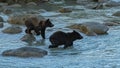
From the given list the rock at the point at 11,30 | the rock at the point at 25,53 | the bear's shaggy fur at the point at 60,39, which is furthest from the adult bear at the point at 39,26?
the rock at the point at 25,53

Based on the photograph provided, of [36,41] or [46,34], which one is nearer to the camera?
[36,41]

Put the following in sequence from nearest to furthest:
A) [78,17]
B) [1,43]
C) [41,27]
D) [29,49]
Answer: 1. [29,49]
2. [1,43]
3. [41,27]
4. [78,17]

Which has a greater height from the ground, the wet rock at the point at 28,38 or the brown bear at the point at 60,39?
the brown bear at the point at 60,39

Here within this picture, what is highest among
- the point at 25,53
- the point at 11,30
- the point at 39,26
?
the point at 25,53

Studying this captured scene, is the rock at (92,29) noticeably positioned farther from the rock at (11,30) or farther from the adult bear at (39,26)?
the rock at (11,30)

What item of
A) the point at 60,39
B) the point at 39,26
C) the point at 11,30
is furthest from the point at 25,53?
the point at 11,30

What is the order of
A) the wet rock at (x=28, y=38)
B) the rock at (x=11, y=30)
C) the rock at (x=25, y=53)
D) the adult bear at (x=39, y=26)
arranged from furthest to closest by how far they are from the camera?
the rock at (x=11, y=30) → the adult bear at (x=39, y=26) → the wet rock at (x=28, y=38) → the rock at (x=25, y=53)

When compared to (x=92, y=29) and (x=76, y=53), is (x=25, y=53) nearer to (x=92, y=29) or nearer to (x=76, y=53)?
(x=76, y=53)

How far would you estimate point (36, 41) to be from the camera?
13602 mm

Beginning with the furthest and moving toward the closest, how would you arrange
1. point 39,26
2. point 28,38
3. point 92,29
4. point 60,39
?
1. point 92,29
2. point 39,26
3. point 28,38
4. point 60,39

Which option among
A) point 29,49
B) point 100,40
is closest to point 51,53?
point 29,49

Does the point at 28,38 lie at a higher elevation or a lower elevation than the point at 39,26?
lower

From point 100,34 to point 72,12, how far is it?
23.1ft

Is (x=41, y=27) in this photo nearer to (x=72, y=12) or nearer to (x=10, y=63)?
(x=10, y=63)
